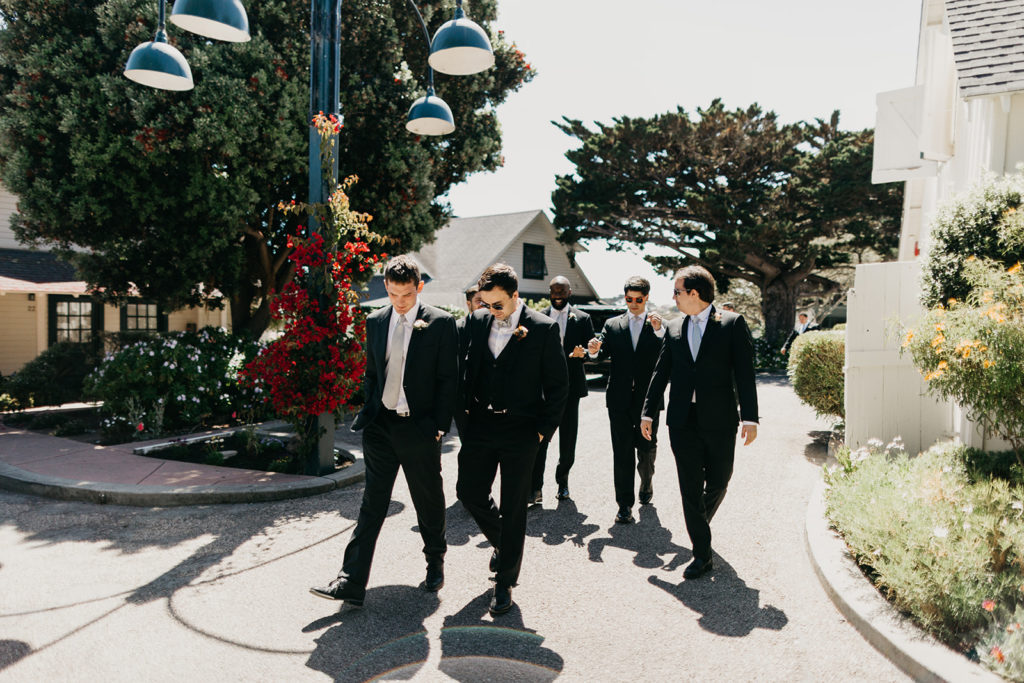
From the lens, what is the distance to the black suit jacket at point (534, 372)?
4.04m

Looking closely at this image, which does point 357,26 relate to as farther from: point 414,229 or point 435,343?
point 435,343

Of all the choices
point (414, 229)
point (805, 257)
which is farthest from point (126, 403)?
point (805, 257)

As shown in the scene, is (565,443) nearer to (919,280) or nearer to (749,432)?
(749,432)

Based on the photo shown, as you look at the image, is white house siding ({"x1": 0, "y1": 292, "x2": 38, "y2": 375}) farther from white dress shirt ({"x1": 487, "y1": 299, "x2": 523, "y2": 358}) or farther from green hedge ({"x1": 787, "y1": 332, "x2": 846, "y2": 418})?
green hedge ({"x1": 787, "y1": 332, "x2": 846, "y2": 418})

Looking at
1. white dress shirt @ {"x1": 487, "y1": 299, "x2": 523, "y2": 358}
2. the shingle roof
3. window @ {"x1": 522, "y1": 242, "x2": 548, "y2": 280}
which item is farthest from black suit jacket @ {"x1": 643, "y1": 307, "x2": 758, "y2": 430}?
window @ {"x1": 522, "y1": 242, "x2": 548, "y2": 280}

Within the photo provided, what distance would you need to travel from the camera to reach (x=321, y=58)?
23.6 ft

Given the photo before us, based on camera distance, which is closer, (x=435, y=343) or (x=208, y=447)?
(x=435, y=343)

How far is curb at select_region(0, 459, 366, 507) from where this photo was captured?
248 inches

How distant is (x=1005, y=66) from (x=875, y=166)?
5.22 m

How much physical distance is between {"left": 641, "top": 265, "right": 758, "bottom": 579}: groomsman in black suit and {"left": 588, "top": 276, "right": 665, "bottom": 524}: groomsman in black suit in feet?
3.28

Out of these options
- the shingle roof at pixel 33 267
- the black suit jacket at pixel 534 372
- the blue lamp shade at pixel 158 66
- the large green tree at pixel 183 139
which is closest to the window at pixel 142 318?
the shingle roof at pixel 33 267

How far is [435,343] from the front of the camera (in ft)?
13.6

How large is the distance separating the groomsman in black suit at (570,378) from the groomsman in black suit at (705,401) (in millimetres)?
1548

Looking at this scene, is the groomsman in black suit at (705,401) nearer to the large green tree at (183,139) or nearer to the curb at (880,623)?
the curb at (880,623)
